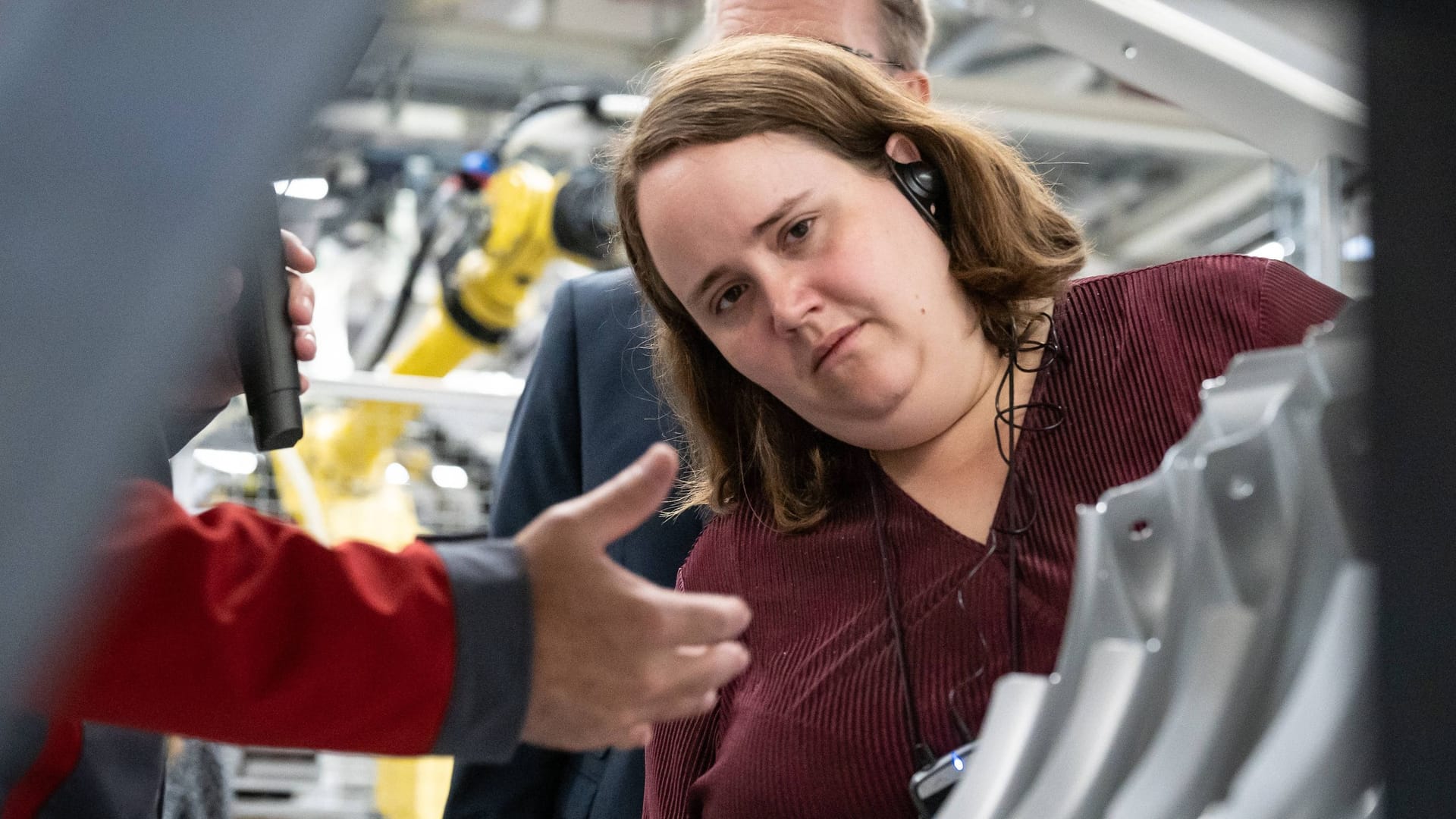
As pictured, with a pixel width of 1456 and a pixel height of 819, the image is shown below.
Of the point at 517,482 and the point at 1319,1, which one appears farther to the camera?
the point at 517,482

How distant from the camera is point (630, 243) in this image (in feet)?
4.32

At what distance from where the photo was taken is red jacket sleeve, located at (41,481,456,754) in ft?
1.70

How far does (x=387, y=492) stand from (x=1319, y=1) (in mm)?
2448

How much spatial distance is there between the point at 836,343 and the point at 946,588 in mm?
210

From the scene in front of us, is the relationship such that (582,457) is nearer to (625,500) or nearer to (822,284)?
(822,284)

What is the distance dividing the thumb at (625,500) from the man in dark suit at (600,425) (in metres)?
0.91

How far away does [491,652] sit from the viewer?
1.78 ft

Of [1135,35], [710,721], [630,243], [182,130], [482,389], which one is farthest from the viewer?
[482,389]

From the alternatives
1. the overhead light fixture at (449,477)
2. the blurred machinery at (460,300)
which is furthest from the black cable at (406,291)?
the overhead light fixture at (449,477)

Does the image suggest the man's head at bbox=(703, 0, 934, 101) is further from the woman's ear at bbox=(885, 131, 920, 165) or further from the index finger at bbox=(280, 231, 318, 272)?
the index finger at bbox=(280, 231, 318, 272)

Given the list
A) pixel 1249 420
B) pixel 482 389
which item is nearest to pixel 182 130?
pixel 1249 420

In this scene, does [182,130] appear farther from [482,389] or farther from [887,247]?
[482,389]

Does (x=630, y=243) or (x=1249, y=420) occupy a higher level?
(x=1249, y=420)

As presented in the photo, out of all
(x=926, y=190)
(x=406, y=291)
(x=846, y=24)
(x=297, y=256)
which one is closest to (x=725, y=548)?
(x=926, y=190)
